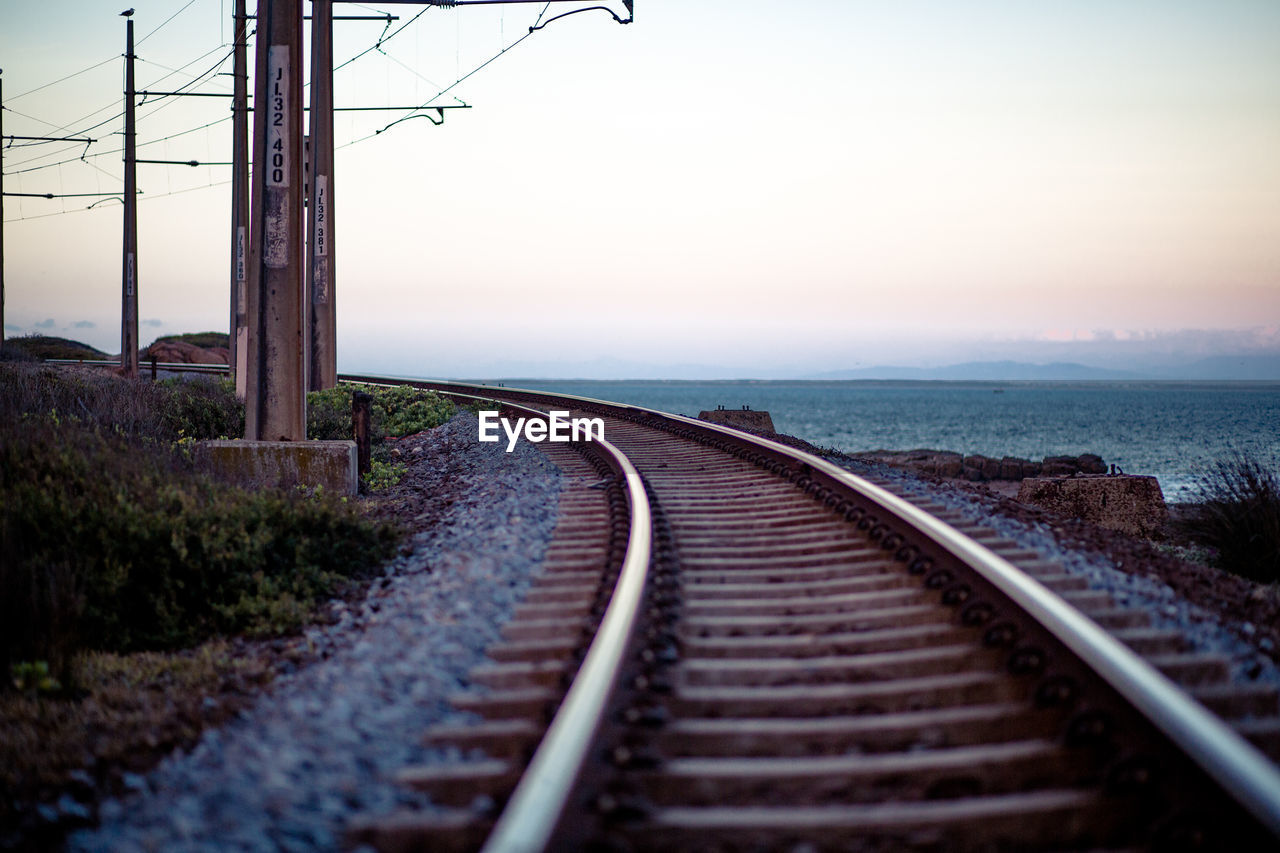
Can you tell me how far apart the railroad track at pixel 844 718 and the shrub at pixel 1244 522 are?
3238mm

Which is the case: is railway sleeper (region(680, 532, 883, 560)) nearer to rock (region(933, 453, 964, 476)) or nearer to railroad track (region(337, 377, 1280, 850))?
railroad track (region(337, 377, 1280, 850))

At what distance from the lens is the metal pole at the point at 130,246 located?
24.9 metres

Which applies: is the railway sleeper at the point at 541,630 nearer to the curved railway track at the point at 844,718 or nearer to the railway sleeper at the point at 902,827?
the curved railway track at the point at 844,718

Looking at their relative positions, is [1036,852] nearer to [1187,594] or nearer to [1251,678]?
[1251,678]

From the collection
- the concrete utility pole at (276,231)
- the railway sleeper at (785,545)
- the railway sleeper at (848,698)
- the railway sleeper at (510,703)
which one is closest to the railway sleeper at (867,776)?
the railway sleeper at (848,698)

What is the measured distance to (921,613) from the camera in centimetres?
447

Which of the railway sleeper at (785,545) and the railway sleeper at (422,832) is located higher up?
the railway sleeper at (785,545)

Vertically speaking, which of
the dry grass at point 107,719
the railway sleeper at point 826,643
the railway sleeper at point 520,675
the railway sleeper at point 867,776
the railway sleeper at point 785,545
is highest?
the railway sleeper at point 785,545

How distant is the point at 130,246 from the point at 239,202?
22.5 ft

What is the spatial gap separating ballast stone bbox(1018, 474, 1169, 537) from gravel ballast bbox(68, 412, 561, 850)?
26.4 ft

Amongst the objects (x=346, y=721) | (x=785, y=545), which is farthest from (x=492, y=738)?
(x=785, y=545)

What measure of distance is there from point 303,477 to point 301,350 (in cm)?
130

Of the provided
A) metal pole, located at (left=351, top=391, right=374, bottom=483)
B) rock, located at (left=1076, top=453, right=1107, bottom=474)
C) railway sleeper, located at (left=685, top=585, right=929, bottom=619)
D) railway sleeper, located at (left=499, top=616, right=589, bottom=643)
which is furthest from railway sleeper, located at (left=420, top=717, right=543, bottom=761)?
rock, located at (left=1076, top=453, right=1107, bottom=474)

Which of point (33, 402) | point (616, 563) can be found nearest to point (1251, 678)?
point (616, 563)
